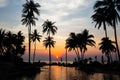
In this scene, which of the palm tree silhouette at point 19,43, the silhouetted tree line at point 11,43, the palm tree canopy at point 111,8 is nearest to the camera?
the palm tree canopy at point 111,8

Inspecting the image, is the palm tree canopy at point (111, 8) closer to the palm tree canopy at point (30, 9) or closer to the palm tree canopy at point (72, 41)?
A: the palm tree canopy at point (30, 9)

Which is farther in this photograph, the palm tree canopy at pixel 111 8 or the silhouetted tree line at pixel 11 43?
the silhouetted tree line at pixel 11 43

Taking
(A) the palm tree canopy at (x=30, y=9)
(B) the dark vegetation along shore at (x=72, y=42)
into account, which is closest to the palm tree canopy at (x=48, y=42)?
(B) the dark vegetation along shore at (x=72, y=42)

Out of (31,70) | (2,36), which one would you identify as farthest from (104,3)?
(2,36)

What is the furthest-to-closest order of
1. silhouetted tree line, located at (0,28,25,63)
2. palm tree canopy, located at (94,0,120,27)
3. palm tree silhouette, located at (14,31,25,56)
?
palm tree silhouette, located at (14,31,25,56) → silhouetted tree line, located at (0,28,25,63) → palm tree canopy, located at (94,0,120,27)

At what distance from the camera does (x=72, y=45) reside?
97438 millimetres

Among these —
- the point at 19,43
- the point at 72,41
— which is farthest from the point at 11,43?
the point at 72,41

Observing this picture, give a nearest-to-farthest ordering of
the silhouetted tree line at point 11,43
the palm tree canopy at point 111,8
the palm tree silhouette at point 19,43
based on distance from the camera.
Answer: the palm tree canopy at point 111,8
the silhouetted tree line at point 11,43
the palm tree silhouette at point 19,43

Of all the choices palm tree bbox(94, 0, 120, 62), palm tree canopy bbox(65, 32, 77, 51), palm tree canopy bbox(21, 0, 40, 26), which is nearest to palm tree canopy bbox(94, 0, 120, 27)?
palm tree bbox(94, 0, 120, 62)

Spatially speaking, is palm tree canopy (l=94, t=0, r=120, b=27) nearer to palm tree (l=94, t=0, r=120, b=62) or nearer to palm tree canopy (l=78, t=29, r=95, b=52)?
palm tree (l=94, t=0, r=120, b=62)

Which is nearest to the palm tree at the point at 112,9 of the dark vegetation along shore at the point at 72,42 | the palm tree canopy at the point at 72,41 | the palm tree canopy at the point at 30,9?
the dark vegetation along shore at the point at 72,42

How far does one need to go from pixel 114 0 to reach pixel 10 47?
51148mm

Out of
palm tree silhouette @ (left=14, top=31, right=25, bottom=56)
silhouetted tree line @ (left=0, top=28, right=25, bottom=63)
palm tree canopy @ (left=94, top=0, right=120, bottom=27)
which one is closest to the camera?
palm tree canopy @ (left=94, top=0, right=120, bottom=27)

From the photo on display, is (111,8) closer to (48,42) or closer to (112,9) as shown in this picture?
(112,9)
